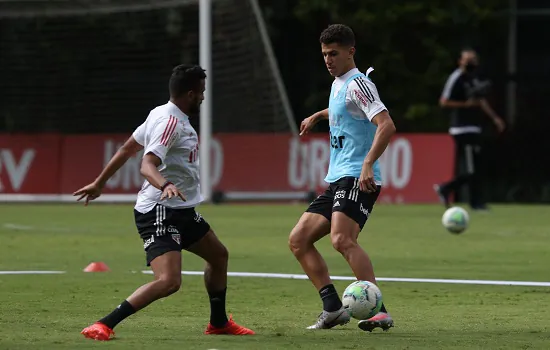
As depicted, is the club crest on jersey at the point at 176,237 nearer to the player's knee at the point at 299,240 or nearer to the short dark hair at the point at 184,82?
the short dark hair at the point at 184,82

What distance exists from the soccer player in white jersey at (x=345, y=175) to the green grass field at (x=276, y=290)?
38cm

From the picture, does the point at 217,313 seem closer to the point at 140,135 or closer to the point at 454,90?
the point at 140,135

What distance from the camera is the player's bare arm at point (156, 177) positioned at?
27.3 feet

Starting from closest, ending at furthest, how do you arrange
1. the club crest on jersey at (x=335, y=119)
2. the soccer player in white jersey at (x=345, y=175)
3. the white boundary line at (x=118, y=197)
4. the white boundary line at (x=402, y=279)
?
the soccer player in white jersey at (x=345, y=175) → the club crest on jersey at (x=335, y=119) → the white boundary line at (x=402, y=279) → the white boundary line at (x=118, y=197)

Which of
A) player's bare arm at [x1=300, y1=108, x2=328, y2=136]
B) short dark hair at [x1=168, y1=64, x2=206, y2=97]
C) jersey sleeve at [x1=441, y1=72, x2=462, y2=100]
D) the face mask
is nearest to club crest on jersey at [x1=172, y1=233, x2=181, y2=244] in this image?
short dark hair at [x1=168, y1=64, x2=206, y2=97]

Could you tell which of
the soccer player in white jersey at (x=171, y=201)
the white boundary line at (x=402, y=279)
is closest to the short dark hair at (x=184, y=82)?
the soccer player in white jersey at (x=171, y=201)

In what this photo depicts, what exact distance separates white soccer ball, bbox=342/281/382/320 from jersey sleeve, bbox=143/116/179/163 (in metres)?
1.50

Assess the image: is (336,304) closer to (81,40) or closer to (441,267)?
(441,267)

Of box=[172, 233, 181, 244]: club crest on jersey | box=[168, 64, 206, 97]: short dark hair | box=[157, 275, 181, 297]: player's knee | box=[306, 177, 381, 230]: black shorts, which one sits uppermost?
box=[168, 64, 206, 97]: short dark hair

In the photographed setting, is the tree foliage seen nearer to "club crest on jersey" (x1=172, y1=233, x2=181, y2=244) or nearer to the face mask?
the face mask

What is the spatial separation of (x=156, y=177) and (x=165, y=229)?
18.9 inches

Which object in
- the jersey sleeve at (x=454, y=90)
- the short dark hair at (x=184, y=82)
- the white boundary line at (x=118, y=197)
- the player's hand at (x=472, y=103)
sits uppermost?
the short dark hair at (x=184, y=82)

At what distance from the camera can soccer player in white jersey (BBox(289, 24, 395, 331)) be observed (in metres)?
9.37

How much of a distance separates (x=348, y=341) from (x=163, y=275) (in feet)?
3.87
